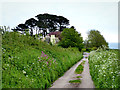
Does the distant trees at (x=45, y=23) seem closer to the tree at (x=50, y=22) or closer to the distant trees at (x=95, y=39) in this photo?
the tree at (x=50, y=22)

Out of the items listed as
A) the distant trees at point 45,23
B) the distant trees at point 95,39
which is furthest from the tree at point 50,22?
the distant trees at point 95,39

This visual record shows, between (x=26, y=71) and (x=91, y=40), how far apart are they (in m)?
32.1

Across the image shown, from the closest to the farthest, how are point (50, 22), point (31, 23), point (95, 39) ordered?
point (31, 23), point (50, 22), point (95, 39)

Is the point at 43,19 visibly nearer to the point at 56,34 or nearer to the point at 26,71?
the point at 56,34

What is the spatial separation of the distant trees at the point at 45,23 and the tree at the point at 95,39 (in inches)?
304

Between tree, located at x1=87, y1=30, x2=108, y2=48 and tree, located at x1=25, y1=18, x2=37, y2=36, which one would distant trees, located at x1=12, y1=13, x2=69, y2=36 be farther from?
tree, located at x1=87, y1=30, x2=108, y2=48

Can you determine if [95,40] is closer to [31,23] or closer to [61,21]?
[61,21]

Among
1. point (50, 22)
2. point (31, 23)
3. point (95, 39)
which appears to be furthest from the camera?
point (95, 39)

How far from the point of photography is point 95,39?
36.1 m

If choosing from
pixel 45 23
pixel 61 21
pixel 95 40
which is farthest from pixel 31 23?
pixel 95 40

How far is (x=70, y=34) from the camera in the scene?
24453mm

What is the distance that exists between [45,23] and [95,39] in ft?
48.2

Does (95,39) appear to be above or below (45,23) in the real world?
below

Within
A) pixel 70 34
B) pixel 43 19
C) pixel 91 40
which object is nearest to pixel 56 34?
pixel 43 19
